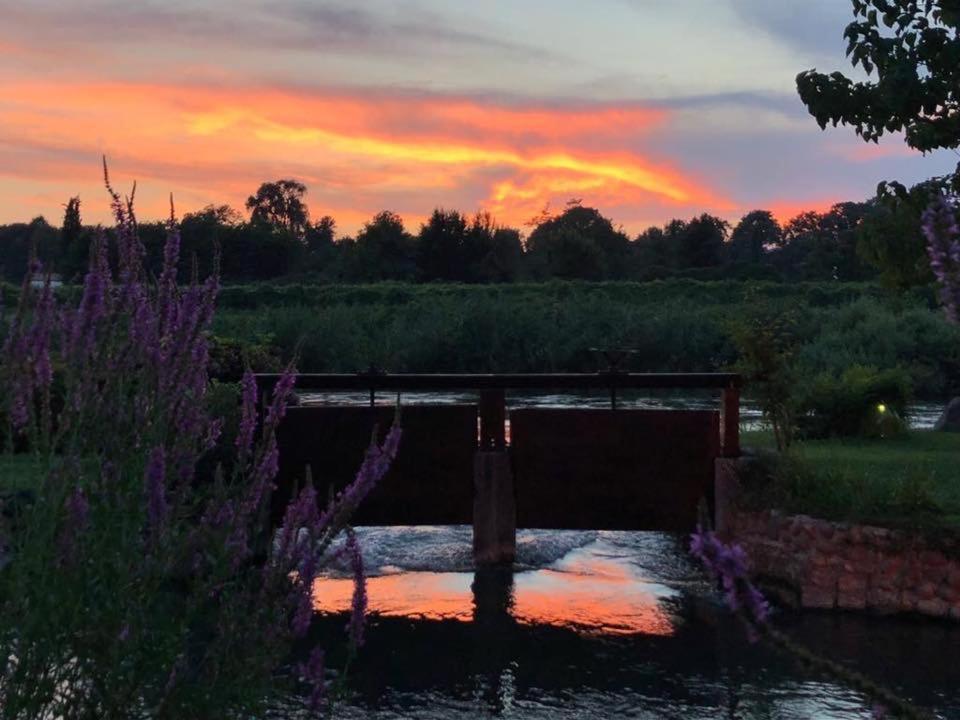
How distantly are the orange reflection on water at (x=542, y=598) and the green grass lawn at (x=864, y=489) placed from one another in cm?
163

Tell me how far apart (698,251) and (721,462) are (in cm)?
5940

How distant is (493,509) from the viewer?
40.4 ft

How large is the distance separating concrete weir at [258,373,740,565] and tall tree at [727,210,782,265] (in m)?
83.4

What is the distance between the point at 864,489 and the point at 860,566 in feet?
2.85

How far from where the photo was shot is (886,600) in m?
10.2

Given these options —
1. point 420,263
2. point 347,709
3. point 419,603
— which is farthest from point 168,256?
point 420,263

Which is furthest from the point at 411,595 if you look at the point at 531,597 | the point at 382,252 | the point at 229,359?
the point at 382,252

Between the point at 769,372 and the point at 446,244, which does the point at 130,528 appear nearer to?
the point at 769,372

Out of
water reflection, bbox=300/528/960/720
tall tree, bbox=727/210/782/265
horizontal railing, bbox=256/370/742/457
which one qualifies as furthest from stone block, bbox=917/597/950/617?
tall tree, bbox=727/210/782/265

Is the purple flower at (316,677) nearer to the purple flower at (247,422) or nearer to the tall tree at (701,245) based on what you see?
the purple flower at (247,422)

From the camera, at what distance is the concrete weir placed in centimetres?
1258

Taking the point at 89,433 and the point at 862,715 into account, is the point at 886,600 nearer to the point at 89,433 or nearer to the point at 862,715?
the point at 862,715

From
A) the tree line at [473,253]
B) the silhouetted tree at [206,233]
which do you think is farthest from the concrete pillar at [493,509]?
the silhouetted tree at [206,233]

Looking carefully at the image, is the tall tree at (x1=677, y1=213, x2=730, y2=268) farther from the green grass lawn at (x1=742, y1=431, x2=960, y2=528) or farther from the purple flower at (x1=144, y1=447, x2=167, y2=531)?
the purple flower at (x1=144, y1=447, x2=167, y2=531)
